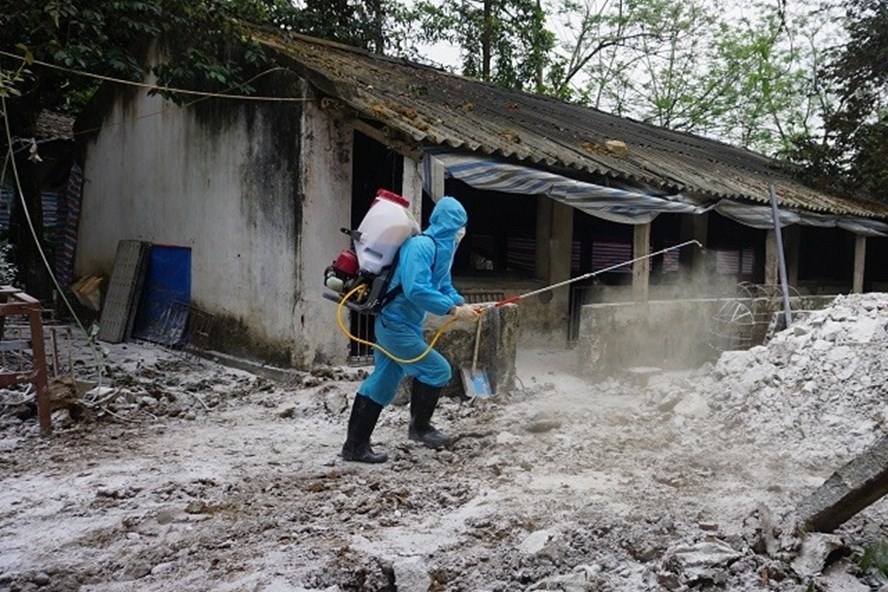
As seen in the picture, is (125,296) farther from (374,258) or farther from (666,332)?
(666,332)

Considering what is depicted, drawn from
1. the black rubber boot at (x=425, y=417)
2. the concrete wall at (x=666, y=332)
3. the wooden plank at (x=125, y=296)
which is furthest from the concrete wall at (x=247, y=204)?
the black rubber boot at (x=425, y=417)

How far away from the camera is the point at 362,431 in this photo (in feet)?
16.9

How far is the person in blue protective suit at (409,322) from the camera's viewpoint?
4926 millimetres

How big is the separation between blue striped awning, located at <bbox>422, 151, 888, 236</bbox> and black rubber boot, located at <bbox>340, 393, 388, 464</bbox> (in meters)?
→ 3.20

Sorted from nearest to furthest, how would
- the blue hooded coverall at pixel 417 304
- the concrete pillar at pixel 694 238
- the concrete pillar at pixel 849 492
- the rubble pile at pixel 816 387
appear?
the concrete pillar at pixel 849 492 → the blue hooded coverall at pixel 417 304 → the rubble pile at pixel 816 387 → the concrete pillar at pixel 694 238

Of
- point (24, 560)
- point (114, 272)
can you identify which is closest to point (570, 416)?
point (24, 560)

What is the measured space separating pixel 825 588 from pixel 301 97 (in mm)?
7112

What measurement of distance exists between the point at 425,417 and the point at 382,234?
1450mm

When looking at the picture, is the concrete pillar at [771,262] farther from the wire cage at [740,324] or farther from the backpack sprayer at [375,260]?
the backpack sprayer at [375,260]

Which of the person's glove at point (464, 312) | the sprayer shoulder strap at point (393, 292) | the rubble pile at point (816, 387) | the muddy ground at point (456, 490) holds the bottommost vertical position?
the muddy ground at point (456, 490)

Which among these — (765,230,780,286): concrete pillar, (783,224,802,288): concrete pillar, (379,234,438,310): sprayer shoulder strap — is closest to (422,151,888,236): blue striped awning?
(765,230,780,286): concrete pillar

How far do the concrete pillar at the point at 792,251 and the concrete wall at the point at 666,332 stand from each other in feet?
19.9

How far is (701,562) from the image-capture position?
127 inches

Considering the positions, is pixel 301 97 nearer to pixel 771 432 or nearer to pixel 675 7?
pixel 771 432
